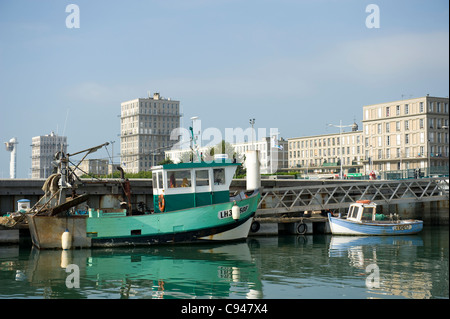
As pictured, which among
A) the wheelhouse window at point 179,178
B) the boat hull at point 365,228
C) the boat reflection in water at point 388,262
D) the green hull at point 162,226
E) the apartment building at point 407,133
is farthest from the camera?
the apartment building at point 407,133

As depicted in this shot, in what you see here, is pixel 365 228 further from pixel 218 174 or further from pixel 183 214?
pixel 183 214

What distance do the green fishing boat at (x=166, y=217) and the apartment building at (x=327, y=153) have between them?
305 ft

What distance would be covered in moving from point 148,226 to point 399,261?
13700 mm

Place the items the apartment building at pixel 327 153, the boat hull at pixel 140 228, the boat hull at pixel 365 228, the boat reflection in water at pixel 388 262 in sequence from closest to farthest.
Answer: the boat reflection in water at pixel 388 262, the boat hull at pixel 140 228, the boat hull at pixel 365 228, the apartment building at pixel 327 153

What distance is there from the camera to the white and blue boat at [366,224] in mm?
39969

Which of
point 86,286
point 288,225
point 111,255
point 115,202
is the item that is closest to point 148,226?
point 111,255

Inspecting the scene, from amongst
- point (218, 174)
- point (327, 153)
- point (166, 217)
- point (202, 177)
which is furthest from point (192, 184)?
point (327, 153)

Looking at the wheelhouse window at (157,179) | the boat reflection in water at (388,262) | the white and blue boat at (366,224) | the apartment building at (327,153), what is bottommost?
the boat reflection in water at (388,262)

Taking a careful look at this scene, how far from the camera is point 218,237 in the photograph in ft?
108

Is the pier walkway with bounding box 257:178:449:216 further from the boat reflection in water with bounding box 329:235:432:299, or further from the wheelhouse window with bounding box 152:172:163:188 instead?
the wheelhouse window with bounding box 152:172:163:188

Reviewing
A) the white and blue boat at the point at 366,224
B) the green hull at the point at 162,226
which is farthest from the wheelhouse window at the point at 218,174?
the white and blue boat at the point at 366,224

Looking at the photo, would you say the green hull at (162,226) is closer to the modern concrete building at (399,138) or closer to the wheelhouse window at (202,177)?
the wheelhouse window at (202,177)
